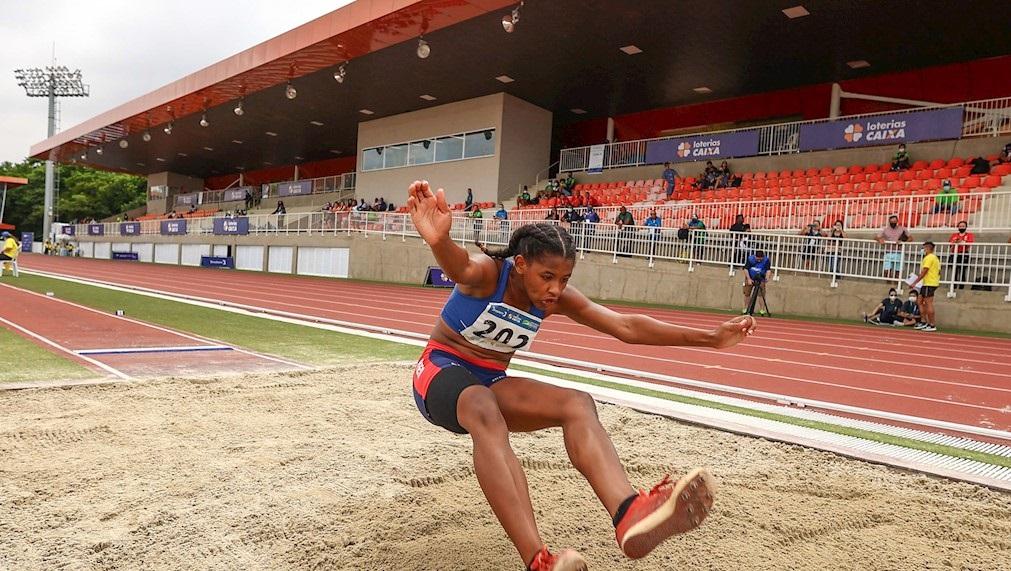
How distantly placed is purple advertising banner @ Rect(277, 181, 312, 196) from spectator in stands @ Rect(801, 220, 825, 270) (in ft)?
96.8

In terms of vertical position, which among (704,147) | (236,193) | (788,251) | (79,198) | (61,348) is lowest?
(61,348)

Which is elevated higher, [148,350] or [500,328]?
[500,328]

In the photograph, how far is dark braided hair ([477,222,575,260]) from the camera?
2.31 metres

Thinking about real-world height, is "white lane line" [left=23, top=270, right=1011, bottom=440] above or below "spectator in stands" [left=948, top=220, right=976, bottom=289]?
below

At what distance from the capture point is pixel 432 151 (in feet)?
88.7

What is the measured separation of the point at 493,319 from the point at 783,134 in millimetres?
20317

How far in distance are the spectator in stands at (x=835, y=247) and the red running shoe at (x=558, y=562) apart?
13981mm

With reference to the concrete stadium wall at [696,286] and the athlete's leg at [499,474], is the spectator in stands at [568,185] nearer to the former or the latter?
the concrete stadium wall at [696,286]

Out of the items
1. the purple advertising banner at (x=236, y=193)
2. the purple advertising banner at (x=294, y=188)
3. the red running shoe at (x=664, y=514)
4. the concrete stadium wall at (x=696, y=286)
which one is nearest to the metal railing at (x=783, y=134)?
the concrete stadium wall at (x=696, y=286)

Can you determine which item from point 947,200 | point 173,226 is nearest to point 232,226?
point 173,226

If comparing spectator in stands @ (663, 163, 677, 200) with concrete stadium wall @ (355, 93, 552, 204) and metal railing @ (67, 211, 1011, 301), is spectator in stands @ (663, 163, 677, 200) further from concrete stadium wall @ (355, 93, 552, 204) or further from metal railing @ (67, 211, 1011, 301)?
concrete stadium wall @ (355, 93, 552, 204)

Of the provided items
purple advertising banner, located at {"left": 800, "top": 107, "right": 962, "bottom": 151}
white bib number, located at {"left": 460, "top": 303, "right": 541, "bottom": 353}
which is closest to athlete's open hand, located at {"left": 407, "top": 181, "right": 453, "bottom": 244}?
white bib number, located at {"left": 460, "top": 303, "right": 541, "bottom": 353}

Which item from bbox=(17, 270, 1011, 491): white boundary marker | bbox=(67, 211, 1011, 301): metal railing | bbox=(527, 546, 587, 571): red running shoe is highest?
bbox=(67, 211, 1011, 301): metal railing

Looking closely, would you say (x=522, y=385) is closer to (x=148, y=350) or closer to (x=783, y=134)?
(x=148, y=350)
